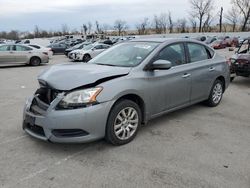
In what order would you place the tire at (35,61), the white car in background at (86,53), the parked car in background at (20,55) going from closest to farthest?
1. the parked car in background at (20,55)
2. the tire at (35,61)
3. the white car in background at (86,53)

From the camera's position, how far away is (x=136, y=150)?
4.16m

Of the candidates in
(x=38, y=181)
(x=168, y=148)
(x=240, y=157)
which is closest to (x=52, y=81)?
(x=38, y=181)

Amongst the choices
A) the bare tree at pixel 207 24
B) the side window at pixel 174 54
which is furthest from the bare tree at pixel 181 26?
the side window at pixel 174 54

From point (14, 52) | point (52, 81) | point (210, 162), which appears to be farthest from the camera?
point (14, 52)

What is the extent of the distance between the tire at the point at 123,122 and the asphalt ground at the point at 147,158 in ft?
0.45

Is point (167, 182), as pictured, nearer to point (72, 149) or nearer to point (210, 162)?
point (210, 162)

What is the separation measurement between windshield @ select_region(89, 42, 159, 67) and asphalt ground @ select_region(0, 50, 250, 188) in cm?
123

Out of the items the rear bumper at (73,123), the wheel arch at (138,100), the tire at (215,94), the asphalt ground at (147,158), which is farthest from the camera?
the tire at (215,94)

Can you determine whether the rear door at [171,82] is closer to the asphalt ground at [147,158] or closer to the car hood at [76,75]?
the asphalt ground at [147,158]

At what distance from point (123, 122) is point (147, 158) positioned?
69 centimetres

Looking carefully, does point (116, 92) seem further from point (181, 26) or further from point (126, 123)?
point (181, 26)

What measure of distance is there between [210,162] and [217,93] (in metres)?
3.04

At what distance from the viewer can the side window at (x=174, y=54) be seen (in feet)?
16.4

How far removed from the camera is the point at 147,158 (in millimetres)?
3895
